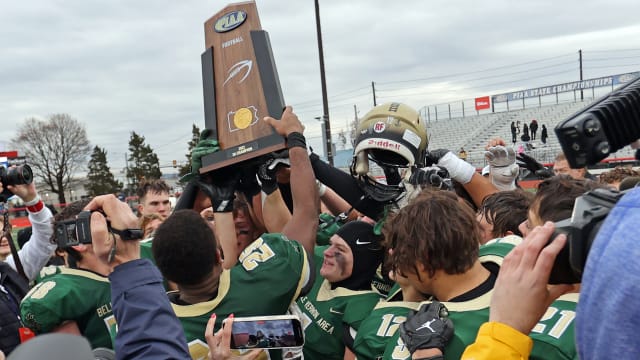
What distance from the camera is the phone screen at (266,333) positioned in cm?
208

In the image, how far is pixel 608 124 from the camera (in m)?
1.09

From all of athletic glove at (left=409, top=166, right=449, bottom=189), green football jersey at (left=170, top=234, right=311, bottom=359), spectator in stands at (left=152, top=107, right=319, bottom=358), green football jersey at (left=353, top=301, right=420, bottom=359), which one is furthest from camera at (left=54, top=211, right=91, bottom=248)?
athletic glove at (left=409, top=166, right=449, bottom=189)

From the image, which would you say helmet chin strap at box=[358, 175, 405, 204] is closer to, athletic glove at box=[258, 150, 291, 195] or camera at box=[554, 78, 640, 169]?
athletic glove at box=[258, 150, 291, 195]

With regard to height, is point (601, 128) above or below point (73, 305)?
above

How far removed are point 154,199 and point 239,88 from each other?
296 cm

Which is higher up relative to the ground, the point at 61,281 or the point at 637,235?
the point at 637,235

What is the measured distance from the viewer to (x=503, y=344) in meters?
1.31

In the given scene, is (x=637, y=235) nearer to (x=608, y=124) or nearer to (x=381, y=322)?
(x=608, y=124)

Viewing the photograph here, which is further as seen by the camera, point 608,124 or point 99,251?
point 99,251

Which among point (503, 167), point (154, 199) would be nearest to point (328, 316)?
point (503, 167)

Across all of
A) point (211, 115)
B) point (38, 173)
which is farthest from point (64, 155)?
point (211, 115)

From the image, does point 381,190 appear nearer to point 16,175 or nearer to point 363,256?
point 363,256

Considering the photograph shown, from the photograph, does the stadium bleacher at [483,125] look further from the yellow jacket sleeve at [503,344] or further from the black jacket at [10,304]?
the yellow jacket sleeve at [503,344]

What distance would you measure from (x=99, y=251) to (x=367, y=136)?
1.55 meters
